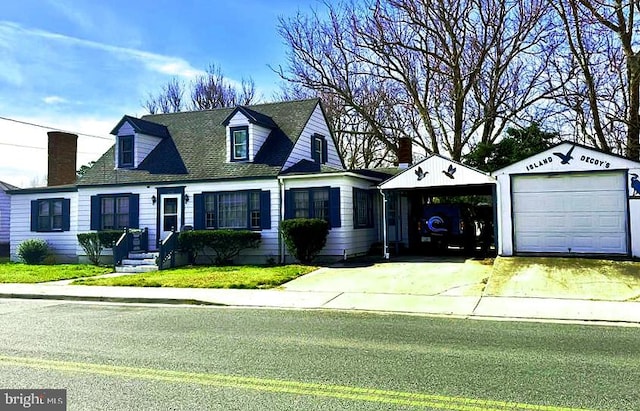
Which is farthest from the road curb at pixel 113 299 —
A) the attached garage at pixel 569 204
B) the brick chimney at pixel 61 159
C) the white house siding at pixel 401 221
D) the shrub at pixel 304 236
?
the brick chimney at pixel 61 159

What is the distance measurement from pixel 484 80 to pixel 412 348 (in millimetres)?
25857

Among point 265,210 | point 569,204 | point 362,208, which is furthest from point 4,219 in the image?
point 569,204

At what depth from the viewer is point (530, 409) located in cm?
477

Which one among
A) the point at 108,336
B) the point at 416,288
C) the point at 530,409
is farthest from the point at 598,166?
the point at 108,336

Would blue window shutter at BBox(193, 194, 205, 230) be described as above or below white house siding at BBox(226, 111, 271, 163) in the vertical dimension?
below

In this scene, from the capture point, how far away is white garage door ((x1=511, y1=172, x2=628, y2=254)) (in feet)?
53.1

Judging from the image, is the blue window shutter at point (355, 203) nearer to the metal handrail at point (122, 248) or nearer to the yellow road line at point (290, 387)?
the metal handrail at point (122, 248)

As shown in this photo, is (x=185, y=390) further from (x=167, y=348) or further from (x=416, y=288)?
(x=416, y=288)

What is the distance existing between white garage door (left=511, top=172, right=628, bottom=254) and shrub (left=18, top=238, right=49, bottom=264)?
19.3 m

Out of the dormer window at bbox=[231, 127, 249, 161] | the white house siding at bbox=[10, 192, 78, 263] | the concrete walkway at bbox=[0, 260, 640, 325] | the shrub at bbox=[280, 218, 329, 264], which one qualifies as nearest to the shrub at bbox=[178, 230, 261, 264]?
the shrub at bbox=[280, 218, 329, 264]

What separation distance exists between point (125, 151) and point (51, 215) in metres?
4.44

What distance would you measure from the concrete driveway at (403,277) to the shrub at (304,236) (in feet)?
3.91

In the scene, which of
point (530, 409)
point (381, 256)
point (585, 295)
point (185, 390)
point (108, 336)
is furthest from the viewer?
point (381, 256)

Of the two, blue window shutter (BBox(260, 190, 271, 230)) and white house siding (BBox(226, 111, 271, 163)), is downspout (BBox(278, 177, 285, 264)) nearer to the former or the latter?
blue window shutter (BBox(260, 190, 271, 230))
